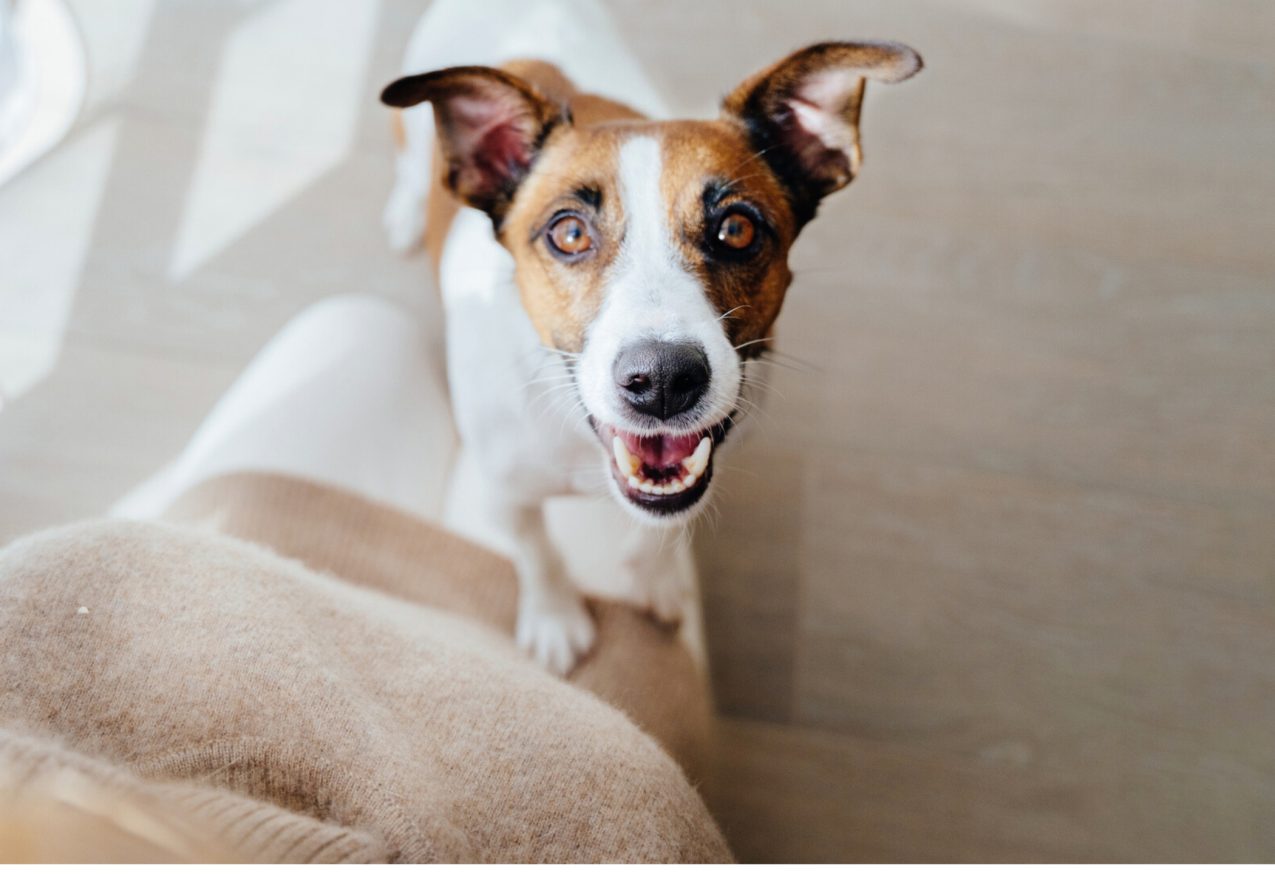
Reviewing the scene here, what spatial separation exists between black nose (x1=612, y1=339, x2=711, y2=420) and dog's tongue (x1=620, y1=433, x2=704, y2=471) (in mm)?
155

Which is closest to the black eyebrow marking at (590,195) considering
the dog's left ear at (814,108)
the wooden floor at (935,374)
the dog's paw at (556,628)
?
the dog's left ear at (814,108)

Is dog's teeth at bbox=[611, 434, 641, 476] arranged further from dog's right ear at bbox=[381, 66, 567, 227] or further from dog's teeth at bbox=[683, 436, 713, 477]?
dog's right ear at bbox=[381, 66, 567, 227]

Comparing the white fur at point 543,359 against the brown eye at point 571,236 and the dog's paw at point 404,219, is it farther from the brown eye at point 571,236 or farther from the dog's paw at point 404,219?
the dog's paw at point 404,219

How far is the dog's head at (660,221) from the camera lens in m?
1.02

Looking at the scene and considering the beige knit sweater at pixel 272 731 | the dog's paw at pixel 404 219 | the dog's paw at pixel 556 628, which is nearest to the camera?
the beige knit sweater at pixel 272 731

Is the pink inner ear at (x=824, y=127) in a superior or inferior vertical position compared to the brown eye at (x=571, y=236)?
superior

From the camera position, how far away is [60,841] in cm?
56

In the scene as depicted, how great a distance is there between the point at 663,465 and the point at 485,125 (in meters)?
0.55

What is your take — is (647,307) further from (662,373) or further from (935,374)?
(935,374)

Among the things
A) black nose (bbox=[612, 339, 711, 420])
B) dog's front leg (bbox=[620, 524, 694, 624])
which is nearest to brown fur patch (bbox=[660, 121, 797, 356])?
black nose (bbox=[612, 339, 711, 420])

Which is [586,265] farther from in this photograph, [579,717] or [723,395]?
[579,717]

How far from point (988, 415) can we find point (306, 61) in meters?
1.96

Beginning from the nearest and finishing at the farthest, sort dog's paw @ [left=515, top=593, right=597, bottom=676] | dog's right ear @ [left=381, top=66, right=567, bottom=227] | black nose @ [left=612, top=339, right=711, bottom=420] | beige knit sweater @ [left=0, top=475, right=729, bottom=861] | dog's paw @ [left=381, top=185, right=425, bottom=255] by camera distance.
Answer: beige knit sweater @ [left=0, top=475, right=729, bottom=861] < black nose @ [left=612, top=339, right=711, bottom=420] < dog's right ear @ [left=381, top=66, right=567, bottom=227] < dog's paw @ [left=515, top=593, right=597, bottom=676] < dog's paw @ [left=381, top=185, right=425, bottom=255]

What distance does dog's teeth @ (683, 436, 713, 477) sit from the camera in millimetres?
1147
